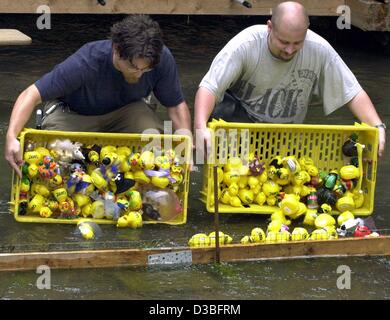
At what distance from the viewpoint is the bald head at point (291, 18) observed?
502 centimetres

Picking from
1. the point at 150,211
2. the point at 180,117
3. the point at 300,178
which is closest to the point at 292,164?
the point at 300,178

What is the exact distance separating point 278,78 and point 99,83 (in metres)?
1.02

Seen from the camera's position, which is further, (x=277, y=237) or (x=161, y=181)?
(x=161, y=181)

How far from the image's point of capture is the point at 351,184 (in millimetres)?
5277

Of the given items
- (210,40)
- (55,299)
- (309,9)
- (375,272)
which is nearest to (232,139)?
(375,272)

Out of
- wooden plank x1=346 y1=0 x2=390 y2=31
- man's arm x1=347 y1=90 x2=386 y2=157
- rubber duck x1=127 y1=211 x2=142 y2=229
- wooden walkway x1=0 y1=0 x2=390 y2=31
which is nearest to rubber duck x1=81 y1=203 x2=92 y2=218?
rubber duck x1=127 y1=211 x2=142 y2=229

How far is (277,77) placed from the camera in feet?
17.7

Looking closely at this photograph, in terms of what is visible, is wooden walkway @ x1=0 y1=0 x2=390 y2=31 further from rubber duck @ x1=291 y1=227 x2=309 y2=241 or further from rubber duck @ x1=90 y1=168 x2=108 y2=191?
rubber duck @ x1=291 y1=227 x2=309 y2=241

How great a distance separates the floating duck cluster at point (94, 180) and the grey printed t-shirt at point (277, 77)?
580 millimetres

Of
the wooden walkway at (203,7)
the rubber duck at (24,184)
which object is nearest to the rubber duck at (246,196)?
the rubber duck at (24,184)

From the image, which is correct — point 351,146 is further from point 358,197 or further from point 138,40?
point 138,40

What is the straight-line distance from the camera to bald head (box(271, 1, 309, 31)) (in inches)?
198
